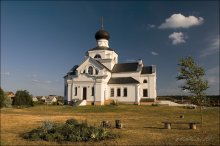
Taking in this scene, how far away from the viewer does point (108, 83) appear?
5212 centimetres

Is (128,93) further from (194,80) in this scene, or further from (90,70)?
(194,80)

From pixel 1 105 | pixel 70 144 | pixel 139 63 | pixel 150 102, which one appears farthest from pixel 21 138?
pixel 139 63

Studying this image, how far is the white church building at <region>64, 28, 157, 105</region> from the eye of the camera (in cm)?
4938

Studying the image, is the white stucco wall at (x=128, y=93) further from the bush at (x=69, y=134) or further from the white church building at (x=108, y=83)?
the bush at (x=69, y=134)

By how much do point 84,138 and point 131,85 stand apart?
37.0 metres

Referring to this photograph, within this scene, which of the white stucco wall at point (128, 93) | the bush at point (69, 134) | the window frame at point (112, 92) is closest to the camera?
the bush at point (69, 134)

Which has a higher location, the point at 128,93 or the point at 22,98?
the point at 128,93

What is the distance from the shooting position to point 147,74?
53031 millimetres

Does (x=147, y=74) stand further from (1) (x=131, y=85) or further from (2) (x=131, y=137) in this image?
(2) (x=131, y=137)

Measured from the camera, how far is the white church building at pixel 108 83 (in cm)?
4938

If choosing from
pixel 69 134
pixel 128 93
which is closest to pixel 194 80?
pixel 69 134

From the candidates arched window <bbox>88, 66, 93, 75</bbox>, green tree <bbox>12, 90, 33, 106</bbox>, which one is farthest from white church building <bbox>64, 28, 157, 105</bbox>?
green tree <bbox>12, 90, 33, 106</bbox>

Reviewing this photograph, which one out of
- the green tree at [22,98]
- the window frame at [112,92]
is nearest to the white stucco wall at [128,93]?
the window frame at [112,92]

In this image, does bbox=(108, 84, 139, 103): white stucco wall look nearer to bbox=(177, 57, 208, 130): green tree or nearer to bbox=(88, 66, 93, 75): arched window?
bbox=(88, 66, 93, 75): arched window
